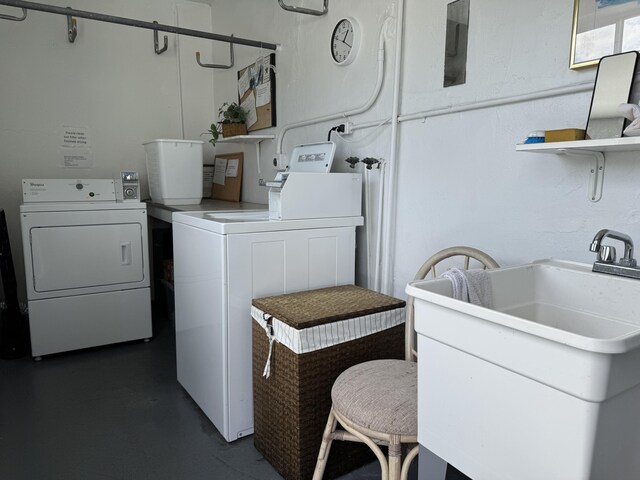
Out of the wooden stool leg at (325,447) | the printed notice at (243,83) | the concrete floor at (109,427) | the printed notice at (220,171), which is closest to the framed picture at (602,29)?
the wooden stool leg at (325,447)

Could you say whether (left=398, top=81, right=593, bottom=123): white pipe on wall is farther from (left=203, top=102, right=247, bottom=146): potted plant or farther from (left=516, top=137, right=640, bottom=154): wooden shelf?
(left=203, top=102, right=247, bottom=146): potted plant

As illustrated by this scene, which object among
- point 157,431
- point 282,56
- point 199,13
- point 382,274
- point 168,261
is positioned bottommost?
point 157,431

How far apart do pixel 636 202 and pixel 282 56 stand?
2288mm

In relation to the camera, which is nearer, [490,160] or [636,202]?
[636,202]

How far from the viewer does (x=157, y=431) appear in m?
2.08

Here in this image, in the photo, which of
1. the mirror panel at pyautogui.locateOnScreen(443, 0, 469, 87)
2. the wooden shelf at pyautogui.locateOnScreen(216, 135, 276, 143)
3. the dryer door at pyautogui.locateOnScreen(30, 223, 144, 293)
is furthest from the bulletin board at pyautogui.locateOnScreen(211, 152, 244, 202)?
the mirror panel at pyautogui.locateOnScreen(443, 0, 469, 87)

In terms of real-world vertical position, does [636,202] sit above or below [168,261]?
above

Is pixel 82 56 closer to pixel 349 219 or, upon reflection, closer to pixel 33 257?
pixel 33 257

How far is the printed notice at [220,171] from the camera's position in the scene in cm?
382

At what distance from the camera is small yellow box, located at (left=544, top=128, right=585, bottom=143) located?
3.98 feet

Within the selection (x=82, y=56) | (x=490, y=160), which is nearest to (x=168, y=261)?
(x=82, y=56)

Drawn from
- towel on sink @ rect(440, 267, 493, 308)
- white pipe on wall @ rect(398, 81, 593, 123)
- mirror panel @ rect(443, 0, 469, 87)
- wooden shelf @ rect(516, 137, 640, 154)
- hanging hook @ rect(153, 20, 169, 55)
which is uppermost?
hanging hook @ rect(153, 20, 169, 55)

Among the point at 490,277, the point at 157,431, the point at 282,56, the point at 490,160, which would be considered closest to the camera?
the point at 490,277

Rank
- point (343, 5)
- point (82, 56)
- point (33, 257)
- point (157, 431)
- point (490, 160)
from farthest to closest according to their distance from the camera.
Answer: point (82, 56)
point (33, 257)
point (343, 5)
point (157, 431)
point (490, 160)
